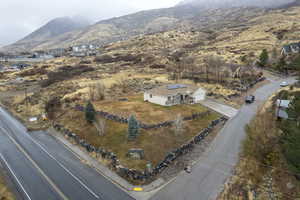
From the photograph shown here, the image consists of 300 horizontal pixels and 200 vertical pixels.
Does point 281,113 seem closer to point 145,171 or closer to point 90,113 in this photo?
point 145,171

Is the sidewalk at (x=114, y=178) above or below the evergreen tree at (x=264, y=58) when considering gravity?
below

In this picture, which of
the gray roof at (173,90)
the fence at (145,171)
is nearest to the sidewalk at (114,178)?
the fence at (145,171)

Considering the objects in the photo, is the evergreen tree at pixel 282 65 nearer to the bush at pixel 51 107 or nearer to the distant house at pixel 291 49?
the distant house at pixel 291 49

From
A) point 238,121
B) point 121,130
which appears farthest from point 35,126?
point 238,121

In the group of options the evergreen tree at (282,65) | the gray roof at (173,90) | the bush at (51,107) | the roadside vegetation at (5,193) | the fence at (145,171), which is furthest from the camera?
the evergreen tree at (282,65)

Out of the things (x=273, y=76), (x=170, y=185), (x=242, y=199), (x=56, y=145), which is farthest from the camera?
(x=273, y=76)

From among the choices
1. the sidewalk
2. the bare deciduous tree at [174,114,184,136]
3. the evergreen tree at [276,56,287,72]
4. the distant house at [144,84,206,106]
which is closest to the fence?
the sidewalk

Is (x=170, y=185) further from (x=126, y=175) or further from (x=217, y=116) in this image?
(x=217, y=116)
